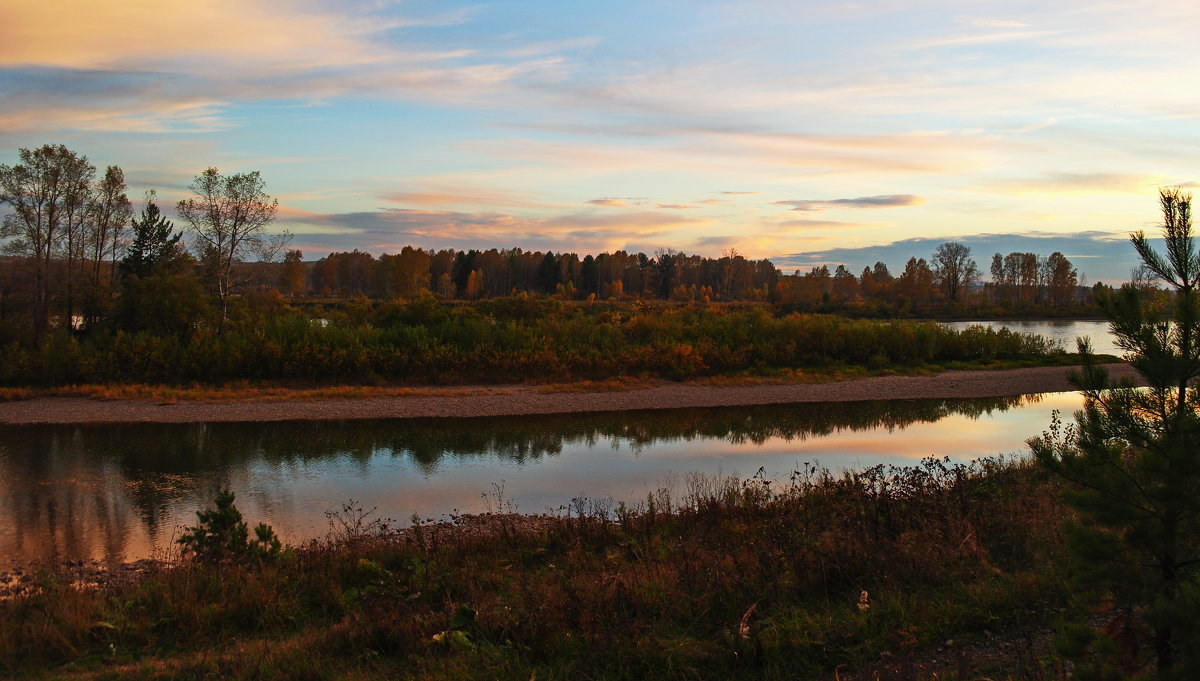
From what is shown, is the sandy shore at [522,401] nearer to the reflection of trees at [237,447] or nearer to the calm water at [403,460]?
the reflection of trees at [237,447]

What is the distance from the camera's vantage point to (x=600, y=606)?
5.48 m

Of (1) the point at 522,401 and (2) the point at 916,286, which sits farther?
(2) the point at 916,286

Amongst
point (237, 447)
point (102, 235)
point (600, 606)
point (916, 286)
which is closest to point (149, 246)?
point (102, 235)

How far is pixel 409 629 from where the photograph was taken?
17.3ft

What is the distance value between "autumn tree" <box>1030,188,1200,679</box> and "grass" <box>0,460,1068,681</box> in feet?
4.64

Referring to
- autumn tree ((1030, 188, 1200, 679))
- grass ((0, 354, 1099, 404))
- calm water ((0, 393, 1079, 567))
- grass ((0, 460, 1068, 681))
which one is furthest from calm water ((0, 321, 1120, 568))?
autumn tree ((1030, 188, 1200, 679))

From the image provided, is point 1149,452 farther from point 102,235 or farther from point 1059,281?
point 1059,281

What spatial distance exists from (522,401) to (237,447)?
29.6 feet

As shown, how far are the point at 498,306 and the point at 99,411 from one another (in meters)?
26.0

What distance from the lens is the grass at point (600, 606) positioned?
15.8 feet

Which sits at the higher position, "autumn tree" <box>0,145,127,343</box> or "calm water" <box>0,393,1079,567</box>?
"autumn tree" <box>0,145,127,343</box>

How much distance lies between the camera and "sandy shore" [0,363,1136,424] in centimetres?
2069

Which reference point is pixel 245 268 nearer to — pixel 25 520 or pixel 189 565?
pixel 25 520

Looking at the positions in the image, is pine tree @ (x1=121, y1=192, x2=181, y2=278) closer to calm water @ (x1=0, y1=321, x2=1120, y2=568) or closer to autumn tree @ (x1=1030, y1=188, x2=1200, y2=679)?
calm water @ (x1=0, y1=321, x2=1120, y2=568)
